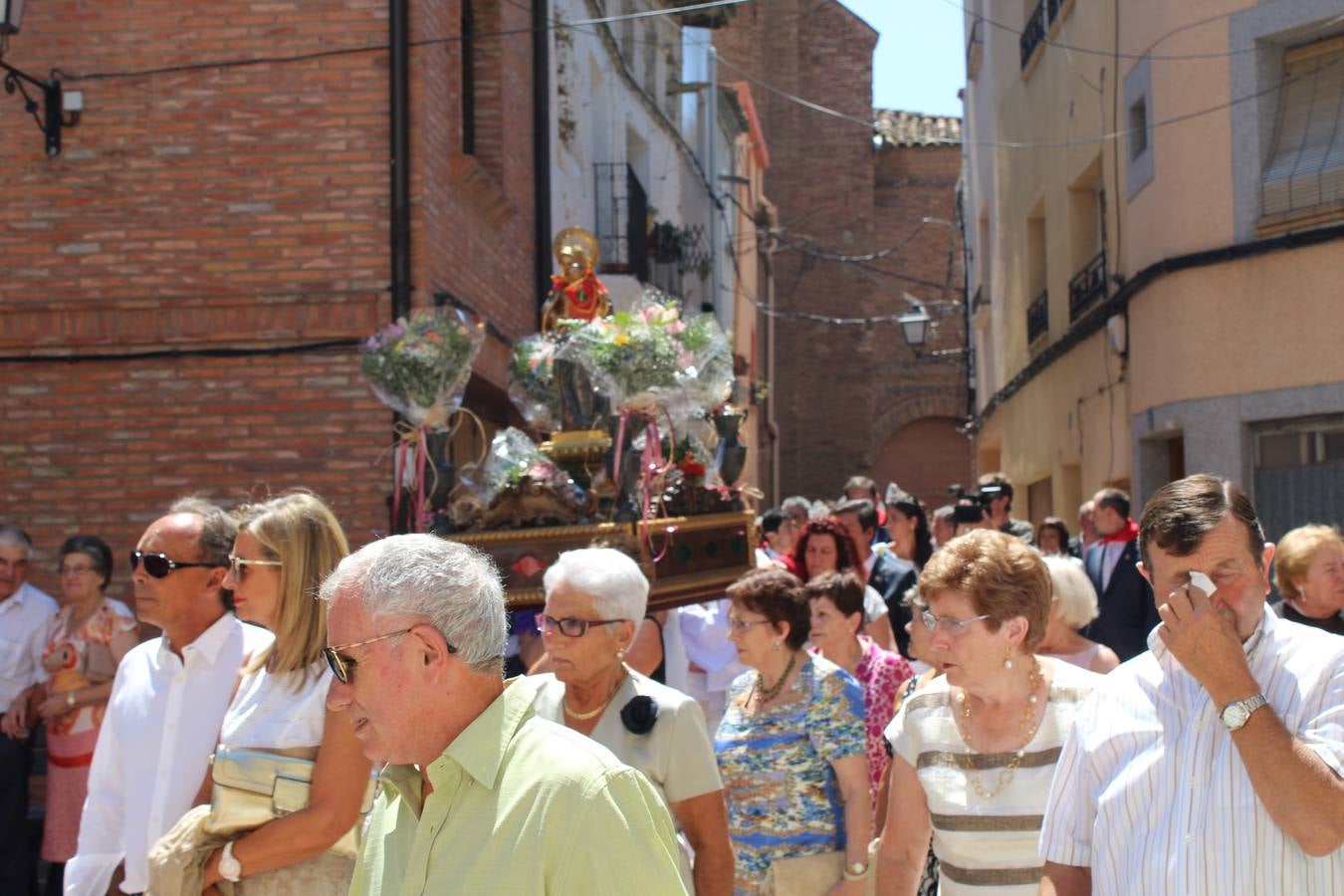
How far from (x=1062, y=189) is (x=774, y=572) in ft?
37.5

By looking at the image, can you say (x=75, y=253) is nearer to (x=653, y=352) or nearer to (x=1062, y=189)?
(x=653, y=352)

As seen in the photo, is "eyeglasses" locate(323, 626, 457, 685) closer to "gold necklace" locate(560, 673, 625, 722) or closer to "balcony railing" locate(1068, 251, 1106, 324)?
"gold necklace" locate(560, 673, 625, 722)

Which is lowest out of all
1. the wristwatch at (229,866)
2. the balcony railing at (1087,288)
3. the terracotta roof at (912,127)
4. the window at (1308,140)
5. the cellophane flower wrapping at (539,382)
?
the wristwatch at (229,866)

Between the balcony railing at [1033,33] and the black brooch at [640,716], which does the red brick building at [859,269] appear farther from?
the black brooch at [640,716]

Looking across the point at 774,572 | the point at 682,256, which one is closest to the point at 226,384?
the point at 774,572

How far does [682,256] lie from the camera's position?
21.4 metres

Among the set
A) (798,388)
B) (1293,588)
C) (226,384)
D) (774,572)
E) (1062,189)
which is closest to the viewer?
(774,572)

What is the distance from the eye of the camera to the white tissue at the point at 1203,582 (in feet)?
9.88

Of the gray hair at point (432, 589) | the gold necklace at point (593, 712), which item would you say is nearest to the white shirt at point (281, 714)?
the gold necklace at point (593, 712)

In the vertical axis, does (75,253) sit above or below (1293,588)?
above

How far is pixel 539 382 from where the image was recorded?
7.45m

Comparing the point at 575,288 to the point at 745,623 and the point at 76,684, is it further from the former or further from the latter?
the point at 745,623

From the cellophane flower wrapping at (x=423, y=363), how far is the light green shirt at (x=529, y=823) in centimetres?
507

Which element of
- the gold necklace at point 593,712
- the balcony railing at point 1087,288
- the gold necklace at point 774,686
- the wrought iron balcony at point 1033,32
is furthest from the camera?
the wrought iron balcony at point 1033,32
